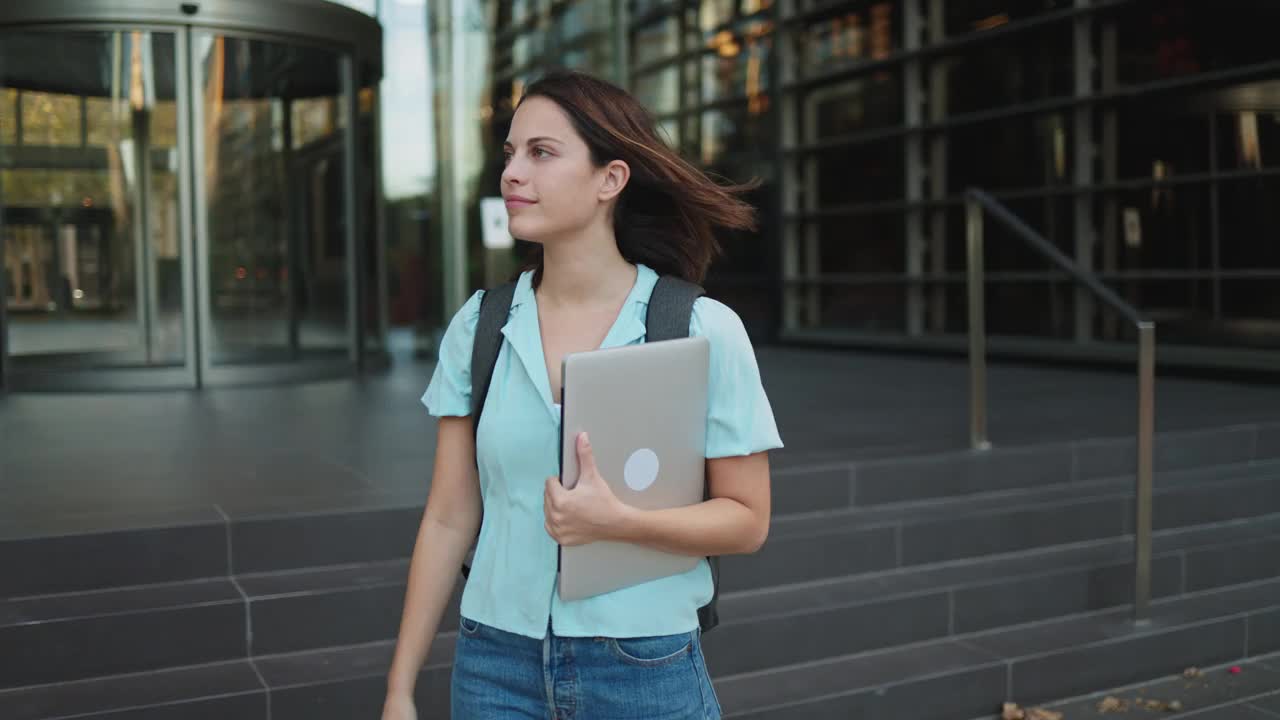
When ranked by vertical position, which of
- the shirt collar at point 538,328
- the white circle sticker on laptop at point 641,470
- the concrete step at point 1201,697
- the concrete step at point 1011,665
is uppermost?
the shirt collar at point 538,328

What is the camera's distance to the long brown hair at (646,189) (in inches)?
62.9

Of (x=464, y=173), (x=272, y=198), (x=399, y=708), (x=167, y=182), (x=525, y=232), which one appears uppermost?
(x=464, y=173)

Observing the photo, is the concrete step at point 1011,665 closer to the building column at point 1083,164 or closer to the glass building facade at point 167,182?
the building column at point 1083,164

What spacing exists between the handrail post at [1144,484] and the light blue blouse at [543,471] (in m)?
2.94

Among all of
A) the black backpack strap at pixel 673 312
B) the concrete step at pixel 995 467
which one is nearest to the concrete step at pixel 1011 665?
the concrete step at pixel 995 467

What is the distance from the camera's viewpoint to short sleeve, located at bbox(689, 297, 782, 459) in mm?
1612

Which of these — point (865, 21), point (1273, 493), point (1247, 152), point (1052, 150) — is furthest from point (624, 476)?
point (865, 21)

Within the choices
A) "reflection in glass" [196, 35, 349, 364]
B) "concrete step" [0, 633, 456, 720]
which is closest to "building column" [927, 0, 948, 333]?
"reflection in glass" [196, 35, 349, 364]

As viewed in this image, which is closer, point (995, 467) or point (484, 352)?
point (484, 352)

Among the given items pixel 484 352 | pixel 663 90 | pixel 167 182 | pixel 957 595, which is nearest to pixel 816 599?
pixel 957 595

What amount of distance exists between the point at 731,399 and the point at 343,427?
4.93 m

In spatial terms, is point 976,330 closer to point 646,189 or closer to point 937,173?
point 646,189

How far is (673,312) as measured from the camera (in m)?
1.62

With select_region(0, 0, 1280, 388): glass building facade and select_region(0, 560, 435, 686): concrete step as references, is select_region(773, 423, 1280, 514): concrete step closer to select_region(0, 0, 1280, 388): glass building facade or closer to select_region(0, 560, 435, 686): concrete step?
select_region(0, 560, 435, 686): concrete step
